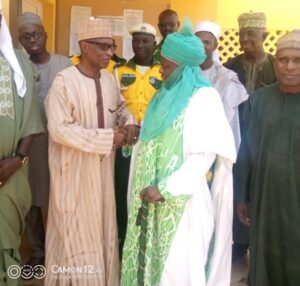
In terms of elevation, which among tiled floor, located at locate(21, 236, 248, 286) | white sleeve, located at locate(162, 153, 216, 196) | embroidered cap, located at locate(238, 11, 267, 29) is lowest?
tiled floor, located at locate(21, 236, 248, 286)

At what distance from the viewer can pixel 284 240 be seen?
3762 mm

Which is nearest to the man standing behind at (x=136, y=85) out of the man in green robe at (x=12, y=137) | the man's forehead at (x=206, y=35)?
the man's forehead at (x=206, y=35)

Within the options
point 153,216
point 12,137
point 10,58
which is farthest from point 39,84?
point 153,216

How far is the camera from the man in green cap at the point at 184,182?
336cm

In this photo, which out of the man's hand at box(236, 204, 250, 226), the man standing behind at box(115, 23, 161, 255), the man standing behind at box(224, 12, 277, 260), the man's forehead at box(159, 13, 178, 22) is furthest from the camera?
the man's forehead at box(159, 13, 178, 22)

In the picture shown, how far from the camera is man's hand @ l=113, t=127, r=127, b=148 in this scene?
13.0 ft

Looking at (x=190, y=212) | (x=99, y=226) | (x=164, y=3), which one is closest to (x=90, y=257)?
(x=99, y=226)

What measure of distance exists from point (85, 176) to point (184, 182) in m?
0.99

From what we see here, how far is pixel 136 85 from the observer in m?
5.00

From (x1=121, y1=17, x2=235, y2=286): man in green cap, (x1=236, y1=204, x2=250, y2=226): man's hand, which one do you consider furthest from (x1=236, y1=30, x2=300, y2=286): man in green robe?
(x1=121, y1=17, x2=235, y2=286): man in green cap

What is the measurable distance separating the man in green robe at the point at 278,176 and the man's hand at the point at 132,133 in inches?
31.7

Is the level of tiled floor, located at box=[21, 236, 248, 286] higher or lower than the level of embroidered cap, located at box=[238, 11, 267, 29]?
lower

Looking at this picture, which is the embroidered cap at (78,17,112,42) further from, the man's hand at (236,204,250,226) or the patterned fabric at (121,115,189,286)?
the man's hand at (236,204,250,226)

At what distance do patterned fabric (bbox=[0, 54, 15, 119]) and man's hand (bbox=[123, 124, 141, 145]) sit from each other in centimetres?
80
